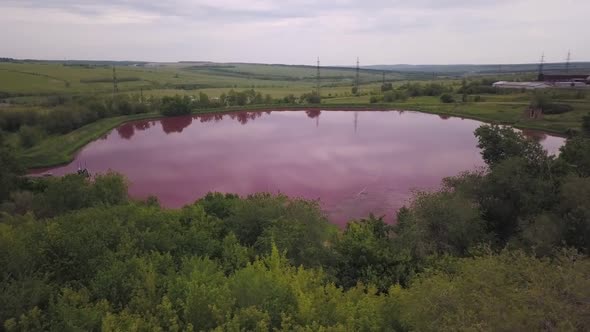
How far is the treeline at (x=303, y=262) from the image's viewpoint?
26.6 ft

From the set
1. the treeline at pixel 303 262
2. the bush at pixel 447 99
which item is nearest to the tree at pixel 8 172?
the treeline at pixel 303 262

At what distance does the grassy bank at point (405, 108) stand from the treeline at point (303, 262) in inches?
A: 583

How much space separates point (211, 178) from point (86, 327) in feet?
73.5

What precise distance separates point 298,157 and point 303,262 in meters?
23.6

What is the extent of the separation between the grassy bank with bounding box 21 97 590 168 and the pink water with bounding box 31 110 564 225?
1.37 m

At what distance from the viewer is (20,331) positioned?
27.2ft

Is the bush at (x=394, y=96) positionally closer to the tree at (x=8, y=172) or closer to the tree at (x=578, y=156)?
the tree at (x=578, y=156)

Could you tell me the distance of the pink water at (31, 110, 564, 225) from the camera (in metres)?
27.5

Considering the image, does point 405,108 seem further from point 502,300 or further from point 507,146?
point 502,300

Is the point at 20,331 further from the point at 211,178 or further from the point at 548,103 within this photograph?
the point at 548,103

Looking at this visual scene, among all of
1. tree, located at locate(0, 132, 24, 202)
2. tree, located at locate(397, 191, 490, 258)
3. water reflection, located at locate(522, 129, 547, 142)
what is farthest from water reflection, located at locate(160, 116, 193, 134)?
tree, located at locate(397, 191, 490, 258)

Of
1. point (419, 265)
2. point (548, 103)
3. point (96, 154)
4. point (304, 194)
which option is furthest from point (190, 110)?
point (419, 265)

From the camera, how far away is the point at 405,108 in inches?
2653

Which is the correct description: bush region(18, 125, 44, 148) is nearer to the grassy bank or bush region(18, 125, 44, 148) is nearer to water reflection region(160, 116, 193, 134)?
the grassy bank
